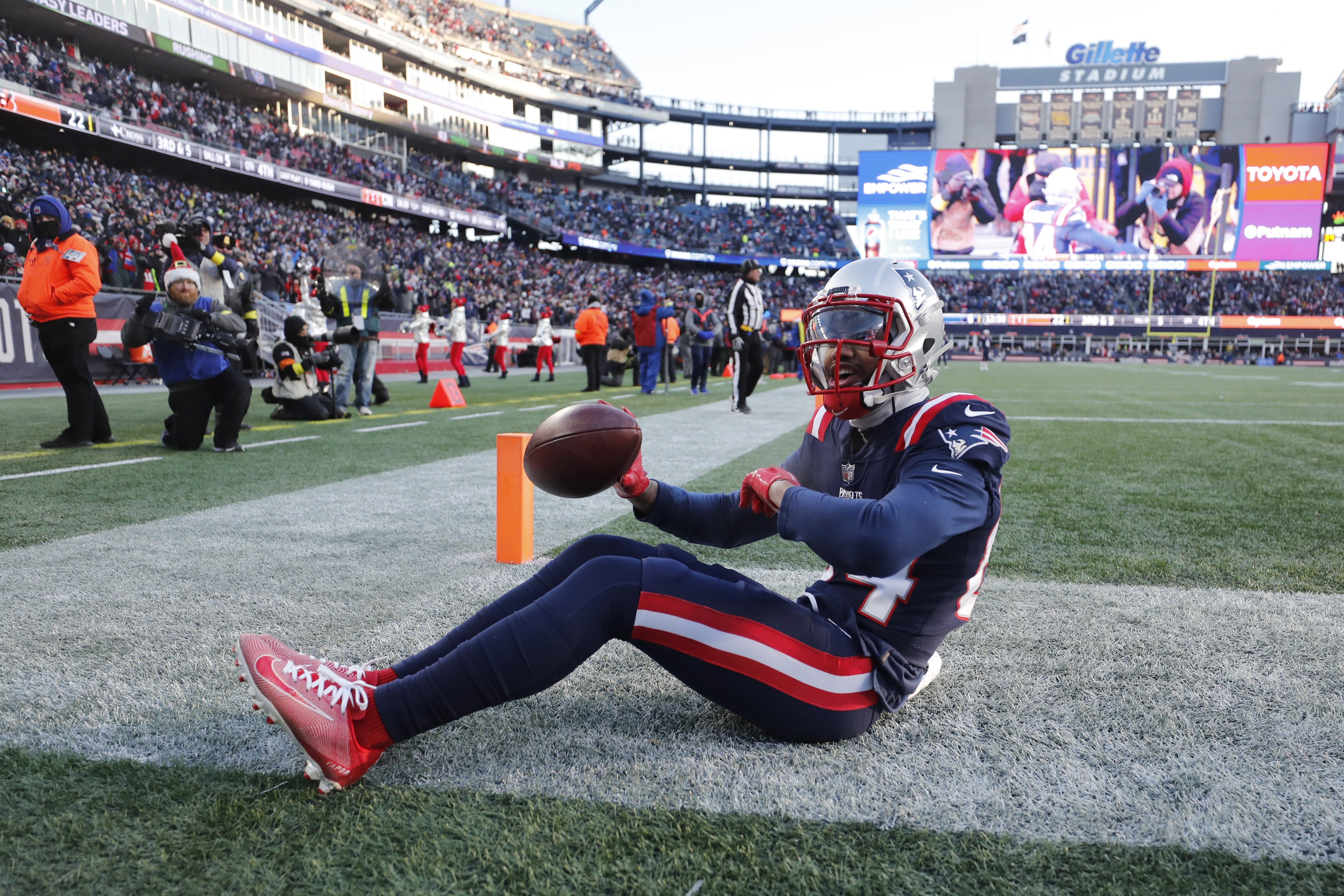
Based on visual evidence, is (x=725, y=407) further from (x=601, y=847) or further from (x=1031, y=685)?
(x=601, y=847)

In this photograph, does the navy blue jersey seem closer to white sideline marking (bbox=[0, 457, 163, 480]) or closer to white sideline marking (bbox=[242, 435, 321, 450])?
white sideline marking (bbox=[0, 457, 163, 480])

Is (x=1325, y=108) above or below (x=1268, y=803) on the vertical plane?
above

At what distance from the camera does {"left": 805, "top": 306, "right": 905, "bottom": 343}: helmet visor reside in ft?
6.36

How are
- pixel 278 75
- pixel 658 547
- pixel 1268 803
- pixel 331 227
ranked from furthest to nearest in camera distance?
→ pixel 278 75 < pixel 331 227 < pixel 658 547 < pixel 1268 803

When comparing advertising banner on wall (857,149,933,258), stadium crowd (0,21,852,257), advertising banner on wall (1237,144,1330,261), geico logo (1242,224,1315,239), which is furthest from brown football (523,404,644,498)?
geico logo (1242,224,1315,239)

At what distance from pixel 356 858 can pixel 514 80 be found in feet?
176

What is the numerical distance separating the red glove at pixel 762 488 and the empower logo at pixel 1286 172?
5411 cm

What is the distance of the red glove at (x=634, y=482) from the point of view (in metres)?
2.11

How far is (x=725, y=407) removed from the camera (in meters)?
11.9

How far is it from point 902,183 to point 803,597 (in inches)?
1881

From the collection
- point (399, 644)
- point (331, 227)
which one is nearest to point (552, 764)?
point (399, 644)

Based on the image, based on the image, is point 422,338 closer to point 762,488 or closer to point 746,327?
point 746,327

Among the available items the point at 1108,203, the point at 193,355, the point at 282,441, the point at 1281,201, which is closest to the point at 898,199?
the point at 1108,203

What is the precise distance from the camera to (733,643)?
5.86 feet
